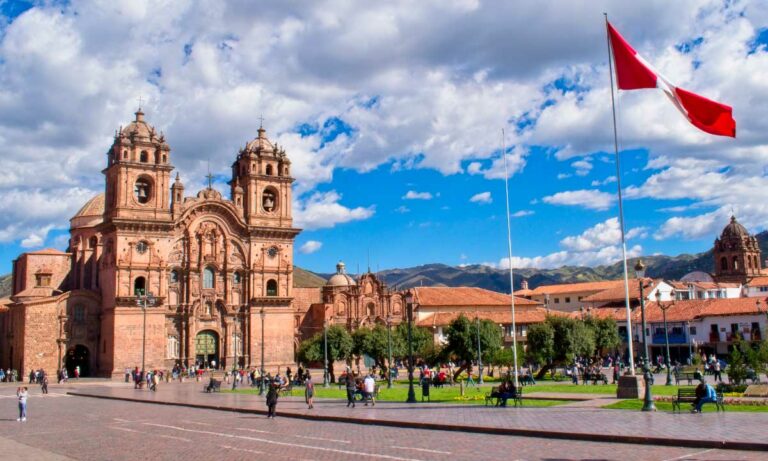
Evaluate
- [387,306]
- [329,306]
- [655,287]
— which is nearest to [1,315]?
[329,306]

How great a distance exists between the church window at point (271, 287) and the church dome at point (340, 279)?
32.7 ft

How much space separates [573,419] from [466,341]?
27684 millimetres

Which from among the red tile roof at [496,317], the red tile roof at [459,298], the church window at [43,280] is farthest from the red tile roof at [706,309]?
the church window at [43,280]

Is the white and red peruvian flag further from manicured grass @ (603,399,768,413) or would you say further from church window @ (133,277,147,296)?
church window @ (133,277,147,296)

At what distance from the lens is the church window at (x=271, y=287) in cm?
6931

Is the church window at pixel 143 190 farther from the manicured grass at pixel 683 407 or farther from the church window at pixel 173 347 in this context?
the manicured grass at pixel 683 407

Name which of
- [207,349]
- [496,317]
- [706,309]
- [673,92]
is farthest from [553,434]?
[496,317]

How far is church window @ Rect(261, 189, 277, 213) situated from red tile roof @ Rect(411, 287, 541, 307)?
18.9 metres

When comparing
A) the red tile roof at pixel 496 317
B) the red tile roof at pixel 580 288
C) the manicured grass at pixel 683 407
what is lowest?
the manicured grass at pixel 683 407

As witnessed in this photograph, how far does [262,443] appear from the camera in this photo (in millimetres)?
19750

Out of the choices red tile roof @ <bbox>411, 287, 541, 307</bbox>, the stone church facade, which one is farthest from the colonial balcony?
the stone church facade

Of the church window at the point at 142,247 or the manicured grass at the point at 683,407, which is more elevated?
the church window at the point at 142,247

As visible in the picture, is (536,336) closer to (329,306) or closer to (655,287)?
(329,306)

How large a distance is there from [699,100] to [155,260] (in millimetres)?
49869
